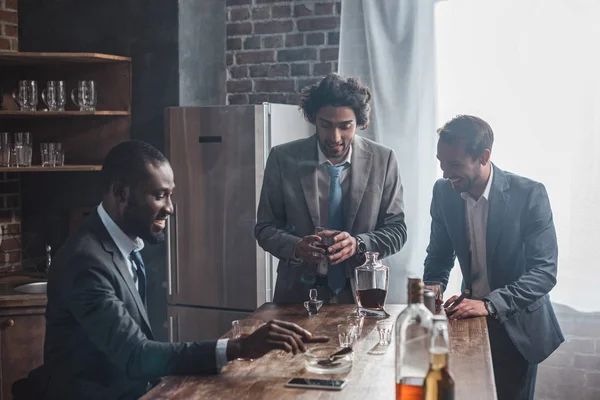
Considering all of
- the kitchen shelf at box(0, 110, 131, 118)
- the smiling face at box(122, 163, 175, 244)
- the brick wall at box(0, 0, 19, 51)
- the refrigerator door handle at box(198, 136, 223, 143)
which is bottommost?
the smiling face at box(122, 163, 175, 244)

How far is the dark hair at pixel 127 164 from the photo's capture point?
2248 mm

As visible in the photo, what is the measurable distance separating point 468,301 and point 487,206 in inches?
17.9

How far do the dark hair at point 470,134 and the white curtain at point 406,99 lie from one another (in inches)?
50.5

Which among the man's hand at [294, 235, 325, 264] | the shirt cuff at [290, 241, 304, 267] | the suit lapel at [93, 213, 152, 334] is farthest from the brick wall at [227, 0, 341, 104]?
the suit lapel at [93, 213, 152, 334]

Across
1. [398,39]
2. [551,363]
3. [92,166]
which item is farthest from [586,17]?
[92,166]

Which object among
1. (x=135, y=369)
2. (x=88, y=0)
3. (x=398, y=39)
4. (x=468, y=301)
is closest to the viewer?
(x=135, y=369)

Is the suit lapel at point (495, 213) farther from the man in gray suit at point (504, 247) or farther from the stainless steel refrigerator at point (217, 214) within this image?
the stainless steel refrigerator at point (217, 214)

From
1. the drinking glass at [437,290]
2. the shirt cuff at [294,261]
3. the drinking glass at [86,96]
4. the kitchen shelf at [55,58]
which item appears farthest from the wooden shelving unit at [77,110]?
the drinking glass at [437,290]

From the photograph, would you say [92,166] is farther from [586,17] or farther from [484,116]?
[586,17]

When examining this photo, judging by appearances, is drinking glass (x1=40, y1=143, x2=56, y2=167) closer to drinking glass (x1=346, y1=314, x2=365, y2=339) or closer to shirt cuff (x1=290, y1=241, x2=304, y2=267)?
shirt cuff (x1=290, y1=241, x2=304, y2=267)

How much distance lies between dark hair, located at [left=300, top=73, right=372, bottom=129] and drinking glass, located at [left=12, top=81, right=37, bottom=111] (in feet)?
5.70

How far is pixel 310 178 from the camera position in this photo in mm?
3156

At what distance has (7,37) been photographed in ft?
14.6

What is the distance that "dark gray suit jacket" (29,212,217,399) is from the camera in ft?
6.56
